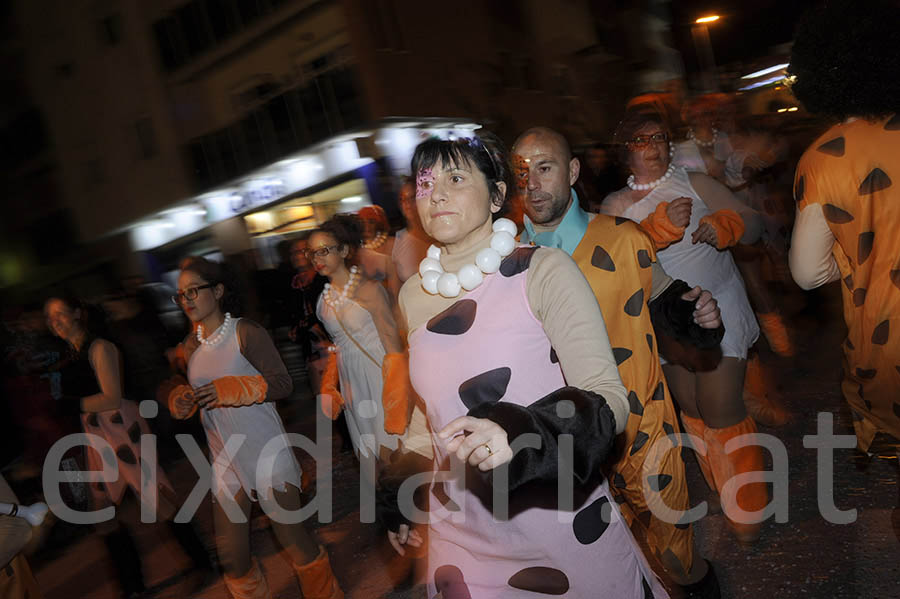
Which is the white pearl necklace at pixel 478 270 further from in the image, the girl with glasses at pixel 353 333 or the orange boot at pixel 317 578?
the orange boot at pixel 317 578

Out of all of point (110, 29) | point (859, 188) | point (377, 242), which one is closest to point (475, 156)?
point (859, 188)

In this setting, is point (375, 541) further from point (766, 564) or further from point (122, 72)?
point (122, 72)

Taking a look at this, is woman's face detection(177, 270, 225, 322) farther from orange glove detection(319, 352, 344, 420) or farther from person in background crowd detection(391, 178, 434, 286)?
person in background crowd detection(391, 178, 434, 286)

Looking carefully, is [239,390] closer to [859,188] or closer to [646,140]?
[646,140]

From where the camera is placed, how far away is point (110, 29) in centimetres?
2166

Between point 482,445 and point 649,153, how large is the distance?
8.83 ft

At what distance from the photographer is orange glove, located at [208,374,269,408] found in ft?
11.0

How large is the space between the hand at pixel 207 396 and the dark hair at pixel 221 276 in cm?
54

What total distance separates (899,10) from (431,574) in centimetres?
226

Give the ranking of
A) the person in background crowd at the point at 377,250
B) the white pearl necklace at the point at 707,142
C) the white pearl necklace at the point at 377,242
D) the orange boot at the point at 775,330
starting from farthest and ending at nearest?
the orange boot at the point at 775,330 < the white pearl necklace at the point at 377,242 < the white pearl necklace at the point at 707,142 < the person in background crowd at the point at 377,250

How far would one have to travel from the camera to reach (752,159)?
19.0 feet

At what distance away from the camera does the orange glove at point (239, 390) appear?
132 inches

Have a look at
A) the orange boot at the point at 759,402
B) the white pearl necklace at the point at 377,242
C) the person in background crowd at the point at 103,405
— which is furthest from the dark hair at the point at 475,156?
the white pearl necklace at the point at 377,242

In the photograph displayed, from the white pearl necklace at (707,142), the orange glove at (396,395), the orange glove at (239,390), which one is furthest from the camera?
the white pearl necklace at (707,142)
